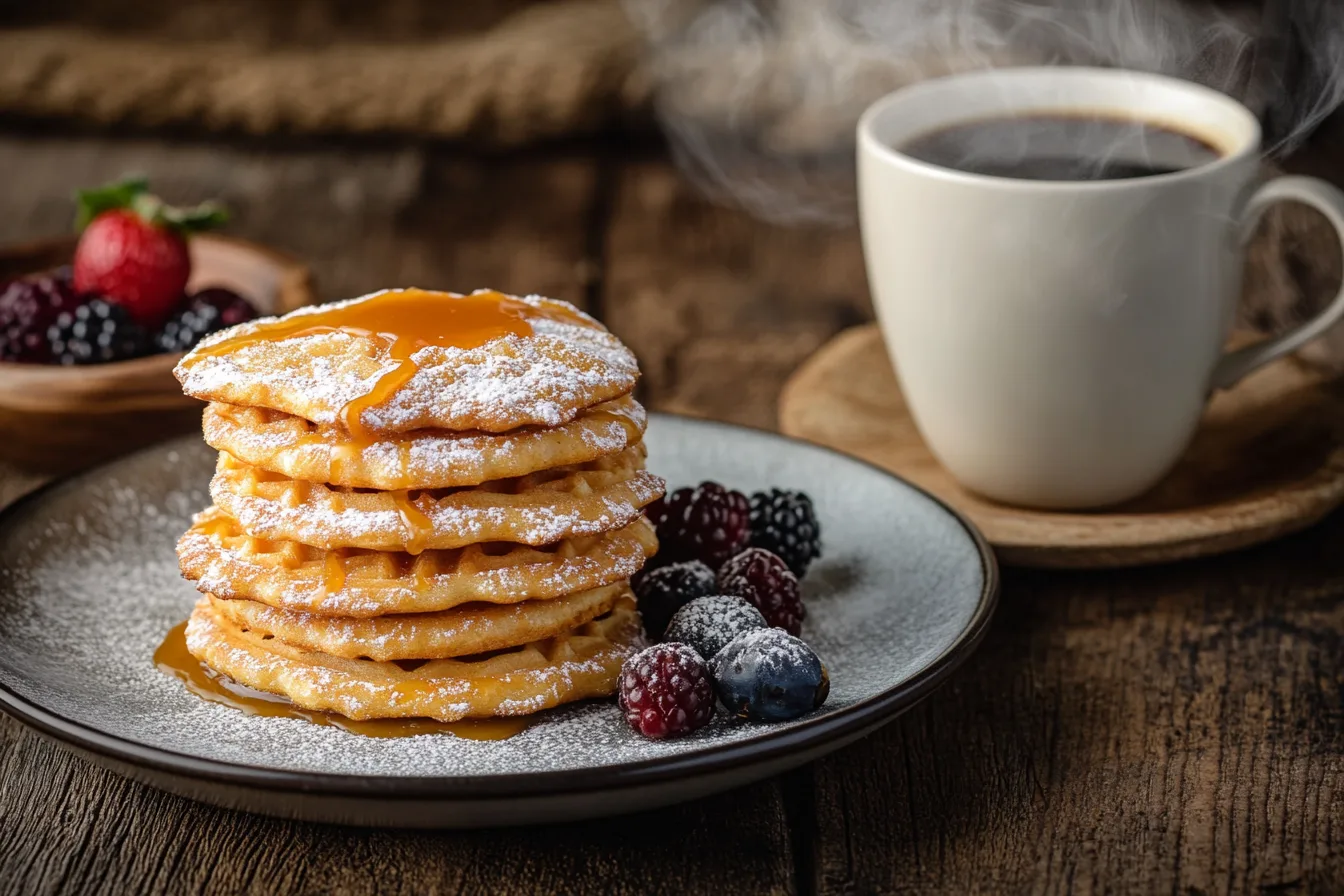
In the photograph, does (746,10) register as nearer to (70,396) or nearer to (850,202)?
(850,202)

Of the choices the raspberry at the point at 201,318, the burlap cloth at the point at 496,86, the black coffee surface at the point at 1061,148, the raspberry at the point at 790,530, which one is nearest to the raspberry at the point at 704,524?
the raspberry at the point at 790,530

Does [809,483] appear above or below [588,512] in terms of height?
below

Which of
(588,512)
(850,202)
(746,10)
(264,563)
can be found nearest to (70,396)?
(264,563)

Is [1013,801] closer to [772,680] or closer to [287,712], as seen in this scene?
[772,680]

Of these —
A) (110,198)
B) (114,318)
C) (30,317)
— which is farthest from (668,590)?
(110,198)

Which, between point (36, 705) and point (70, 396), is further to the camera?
point (70, 396)

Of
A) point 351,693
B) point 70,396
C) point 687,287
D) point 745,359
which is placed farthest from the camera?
point 687,287

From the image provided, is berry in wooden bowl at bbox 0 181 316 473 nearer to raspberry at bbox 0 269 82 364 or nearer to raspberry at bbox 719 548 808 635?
raspberry at bbox 0 269 82 364

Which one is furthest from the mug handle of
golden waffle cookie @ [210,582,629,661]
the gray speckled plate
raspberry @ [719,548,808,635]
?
golden waffle cookie @ [210,582,629,661]
